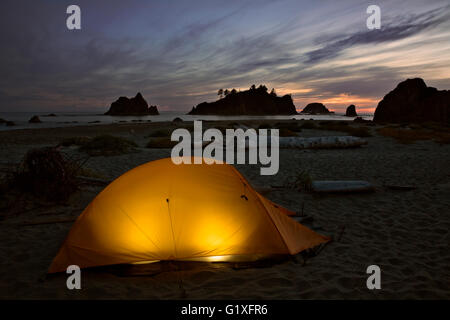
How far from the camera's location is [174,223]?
3.56 metres

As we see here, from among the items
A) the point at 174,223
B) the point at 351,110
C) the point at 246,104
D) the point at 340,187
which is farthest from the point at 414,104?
the point at 246,104

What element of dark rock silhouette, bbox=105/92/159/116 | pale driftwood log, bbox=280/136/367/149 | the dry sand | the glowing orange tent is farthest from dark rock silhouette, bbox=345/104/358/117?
the glowing orange tent

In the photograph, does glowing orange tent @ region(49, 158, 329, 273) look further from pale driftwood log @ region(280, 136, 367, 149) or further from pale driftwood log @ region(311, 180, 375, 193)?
pale driftwood log @ region(280, 136, 367, 149)

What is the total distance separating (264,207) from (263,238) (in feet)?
1.41

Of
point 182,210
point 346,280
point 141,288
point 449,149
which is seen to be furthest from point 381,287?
point 449,149

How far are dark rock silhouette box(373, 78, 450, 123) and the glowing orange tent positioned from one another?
49317 mm

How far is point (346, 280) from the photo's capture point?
3.34 metres

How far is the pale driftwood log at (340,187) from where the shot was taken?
6723mm

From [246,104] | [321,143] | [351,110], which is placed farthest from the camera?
[246,104]

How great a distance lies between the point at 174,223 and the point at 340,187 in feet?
15.7

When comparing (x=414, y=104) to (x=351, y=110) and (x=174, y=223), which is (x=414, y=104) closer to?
(x=174, y=223)

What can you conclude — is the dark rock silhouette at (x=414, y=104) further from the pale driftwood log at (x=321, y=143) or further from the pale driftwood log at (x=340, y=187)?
the pale driftwood log at (x=340, y=187)

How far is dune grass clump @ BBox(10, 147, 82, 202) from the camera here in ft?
19.9

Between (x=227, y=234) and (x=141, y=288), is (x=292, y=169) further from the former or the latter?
(x=141, y=288)
